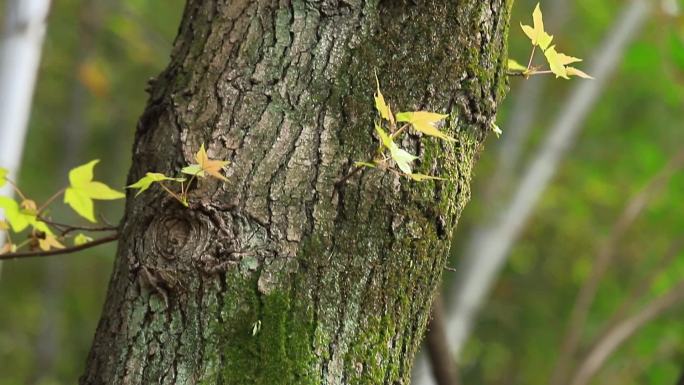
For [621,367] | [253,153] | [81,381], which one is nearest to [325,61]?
[253,153]

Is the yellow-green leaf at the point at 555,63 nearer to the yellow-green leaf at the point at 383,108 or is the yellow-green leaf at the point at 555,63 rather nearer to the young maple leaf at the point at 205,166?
the yellow-green leaf at the point at 383,108

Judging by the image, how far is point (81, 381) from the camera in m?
1.14

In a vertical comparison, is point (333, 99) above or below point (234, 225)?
above

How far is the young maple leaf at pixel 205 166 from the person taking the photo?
39.4 inches

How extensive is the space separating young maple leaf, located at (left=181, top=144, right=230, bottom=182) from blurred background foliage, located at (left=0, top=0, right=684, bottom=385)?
14.5 ft

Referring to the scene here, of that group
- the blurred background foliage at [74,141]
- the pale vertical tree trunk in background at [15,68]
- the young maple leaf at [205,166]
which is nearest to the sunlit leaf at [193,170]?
the young maple leaf at [205,166]

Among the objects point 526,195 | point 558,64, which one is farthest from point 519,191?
point 558,64

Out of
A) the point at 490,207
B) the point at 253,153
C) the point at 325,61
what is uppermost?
the point at 325,61

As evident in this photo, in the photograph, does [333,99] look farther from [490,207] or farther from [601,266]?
[490,207]

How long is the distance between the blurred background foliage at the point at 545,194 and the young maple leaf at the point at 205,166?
14.5ft

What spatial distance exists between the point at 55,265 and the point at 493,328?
431 centimetres

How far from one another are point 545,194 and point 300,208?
19.4 feet

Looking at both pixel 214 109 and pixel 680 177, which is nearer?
pixel 214 109

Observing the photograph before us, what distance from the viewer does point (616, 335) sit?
338 centimetres
